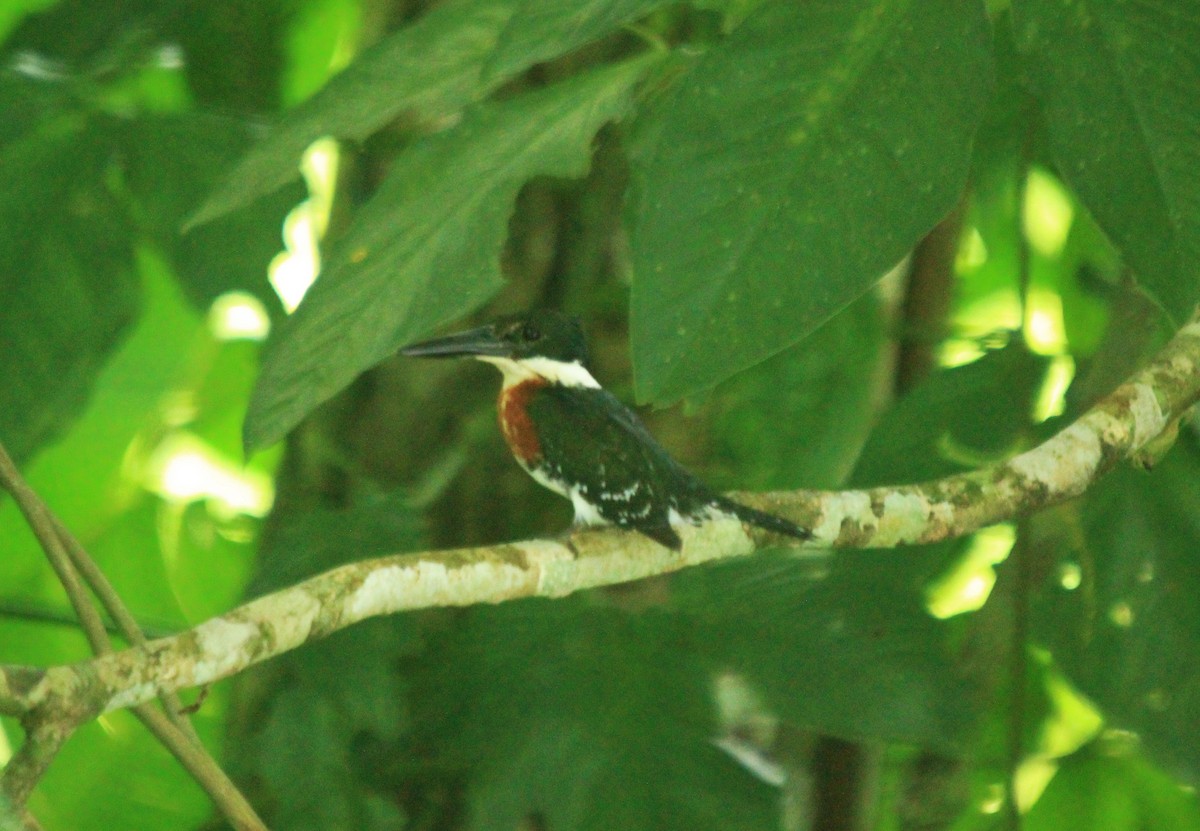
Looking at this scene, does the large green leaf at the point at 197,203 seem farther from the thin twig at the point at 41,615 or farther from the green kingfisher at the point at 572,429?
the thin twig at the point at 41,615

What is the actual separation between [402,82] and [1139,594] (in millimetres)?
961

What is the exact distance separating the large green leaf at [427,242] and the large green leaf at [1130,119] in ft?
1.38

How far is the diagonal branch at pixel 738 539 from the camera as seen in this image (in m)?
1.01

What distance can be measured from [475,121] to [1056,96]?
20.8 inches

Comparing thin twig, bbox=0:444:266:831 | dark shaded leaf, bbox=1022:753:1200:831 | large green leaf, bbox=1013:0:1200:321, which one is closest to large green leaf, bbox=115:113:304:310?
thin twig, bbox=0:444:266:831

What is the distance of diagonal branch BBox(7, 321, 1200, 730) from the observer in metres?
1.01

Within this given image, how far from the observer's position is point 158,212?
1643 millimetres

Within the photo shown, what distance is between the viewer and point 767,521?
141 centimetres

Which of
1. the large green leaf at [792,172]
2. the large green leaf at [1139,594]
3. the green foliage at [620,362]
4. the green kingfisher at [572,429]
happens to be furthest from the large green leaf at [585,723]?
the large green leaf at [792,172]

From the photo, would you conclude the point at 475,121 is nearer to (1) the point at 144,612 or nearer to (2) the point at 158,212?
(2) the point at 158,212

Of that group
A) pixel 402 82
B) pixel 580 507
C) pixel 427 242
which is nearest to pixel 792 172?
Answer: pixel 427 242

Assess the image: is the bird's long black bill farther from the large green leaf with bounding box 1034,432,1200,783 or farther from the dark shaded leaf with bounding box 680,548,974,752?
the large green leaf with bounding box 1034,432,1200,783

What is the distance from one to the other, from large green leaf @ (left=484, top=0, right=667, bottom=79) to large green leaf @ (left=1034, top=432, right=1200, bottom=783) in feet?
2.84

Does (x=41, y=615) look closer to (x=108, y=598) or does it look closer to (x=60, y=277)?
(x=60, y=277)
